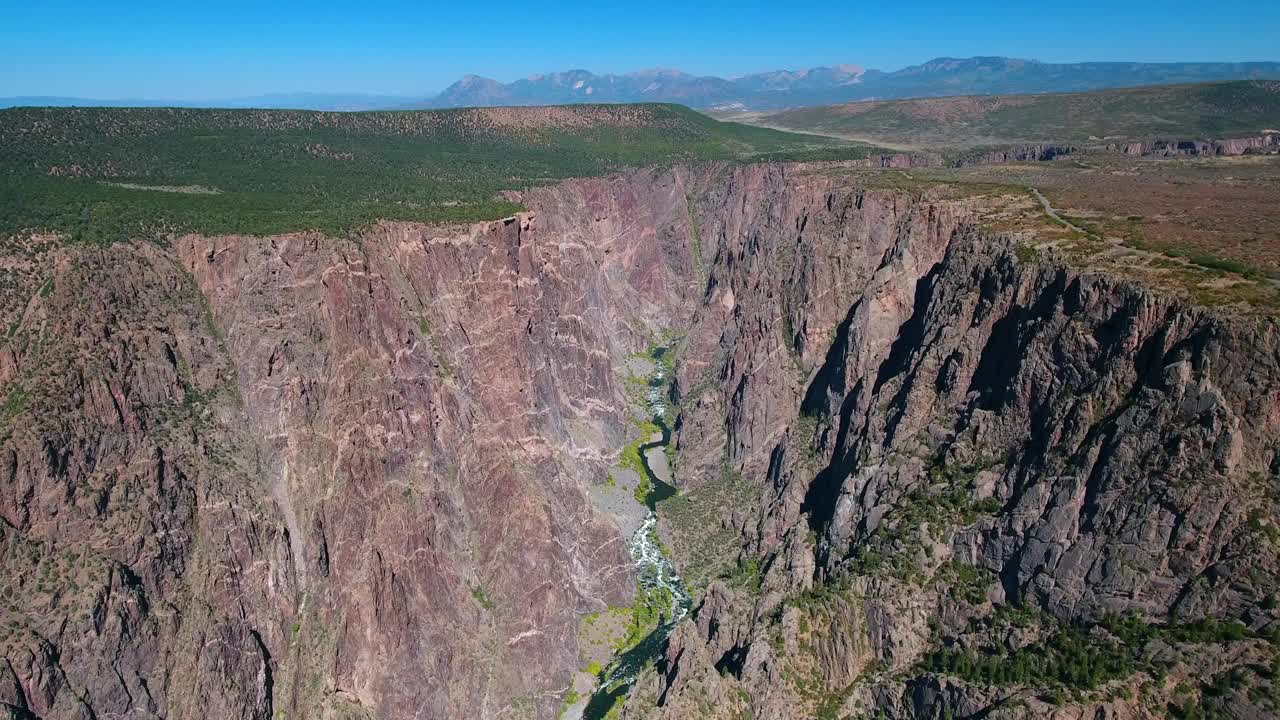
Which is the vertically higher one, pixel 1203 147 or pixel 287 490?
pixel 1203 147

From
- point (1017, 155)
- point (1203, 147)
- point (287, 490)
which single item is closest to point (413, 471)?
point (287, 490)

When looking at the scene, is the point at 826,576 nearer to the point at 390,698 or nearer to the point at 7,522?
the point at 390,698

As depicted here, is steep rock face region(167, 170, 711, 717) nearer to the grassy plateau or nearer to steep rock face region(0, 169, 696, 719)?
steep rock face region(0, 169, 696, 719)

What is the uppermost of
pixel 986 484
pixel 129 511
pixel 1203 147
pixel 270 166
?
pixel 270 166

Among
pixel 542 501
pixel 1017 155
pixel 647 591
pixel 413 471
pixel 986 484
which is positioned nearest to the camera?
pixel 986 484

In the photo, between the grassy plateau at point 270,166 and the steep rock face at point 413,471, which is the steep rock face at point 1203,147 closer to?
the grassy plateau at point 270,166

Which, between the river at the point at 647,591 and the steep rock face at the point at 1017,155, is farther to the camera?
the steep rock face at the point at 1017,155

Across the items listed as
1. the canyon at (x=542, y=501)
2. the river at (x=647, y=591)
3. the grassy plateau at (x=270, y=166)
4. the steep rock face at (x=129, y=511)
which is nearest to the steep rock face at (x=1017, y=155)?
the grassy plateau at (x=270, y=166)

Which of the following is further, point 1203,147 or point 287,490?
point 1203,147

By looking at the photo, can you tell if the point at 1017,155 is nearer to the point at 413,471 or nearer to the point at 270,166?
the point at 270,166
